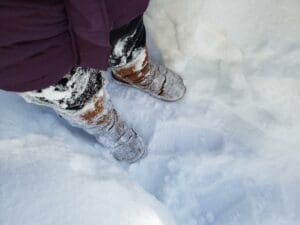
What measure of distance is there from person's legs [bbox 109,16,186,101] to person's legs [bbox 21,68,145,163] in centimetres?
6

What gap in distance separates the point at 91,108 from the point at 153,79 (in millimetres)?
226

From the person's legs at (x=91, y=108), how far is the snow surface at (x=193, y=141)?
0.04 meters

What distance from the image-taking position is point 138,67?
80 cm

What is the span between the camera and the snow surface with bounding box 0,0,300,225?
68cm

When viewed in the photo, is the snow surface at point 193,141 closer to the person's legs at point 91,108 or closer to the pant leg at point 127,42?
the person's legs at point 91,108

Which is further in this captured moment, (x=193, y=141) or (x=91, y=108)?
(x=193, y=141)

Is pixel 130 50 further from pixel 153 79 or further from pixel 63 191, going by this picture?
pixel 63 191

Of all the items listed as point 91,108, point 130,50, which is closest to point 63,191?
point 91,108

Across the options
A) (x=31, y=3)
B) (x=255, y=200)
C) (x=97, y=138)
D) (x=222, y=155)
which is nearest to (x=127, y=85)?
(x=97, y=138)

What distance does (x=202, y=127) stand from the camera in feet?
2.92

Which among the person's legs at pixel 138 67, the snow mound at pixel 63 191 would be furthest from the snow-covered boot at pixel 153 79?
the snow mound at pixel 63 191

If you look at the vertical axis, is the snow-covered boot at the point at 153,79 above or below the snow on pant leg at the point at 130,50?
below

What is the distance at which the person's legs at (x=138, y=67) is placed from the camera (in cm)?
68

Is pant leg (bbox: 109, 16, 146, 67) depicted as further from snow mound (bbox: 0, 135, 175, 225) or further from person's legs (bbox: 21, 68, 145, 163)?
snow mound (bbox: 0, 135, 175, 225)
